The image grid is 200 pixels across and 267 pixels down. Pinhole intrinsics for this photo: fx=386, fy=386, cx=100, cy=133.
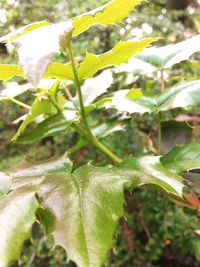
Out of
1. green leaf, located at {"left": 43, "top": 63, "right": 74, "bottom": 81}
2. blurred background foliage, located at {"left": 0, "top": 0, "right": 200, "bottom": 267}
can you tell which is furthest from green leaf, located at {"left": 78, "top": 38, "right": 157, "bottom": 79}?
blurred background foliage, located at {"left": 0, "top": 0, "right": 200, "bottom": 267}

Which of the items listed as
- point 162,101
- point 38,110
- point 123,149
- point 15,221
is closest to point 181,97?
point 162,101

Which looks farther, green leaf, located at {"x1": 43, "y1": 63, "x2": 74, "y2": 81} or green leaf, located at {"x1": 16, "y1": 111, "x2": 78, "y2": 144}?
green leaf, located at {"x1": 16, "y1": 111, "x2": 78, "y2": 144}

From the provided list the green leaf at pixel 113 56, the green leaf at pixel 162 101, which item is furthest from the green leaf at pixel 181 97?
the green leaf at pixel 113 56

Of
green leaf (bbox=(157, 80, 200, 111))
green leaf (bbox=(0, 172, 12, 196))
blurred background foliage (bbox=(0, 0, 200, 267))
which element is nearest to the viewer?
green leaf (bbox=(0, 172, 12, 196))

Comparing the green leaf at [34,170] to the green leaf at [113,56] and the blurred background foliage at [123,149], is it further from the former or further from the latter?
the blurred background foliage at [123,149]

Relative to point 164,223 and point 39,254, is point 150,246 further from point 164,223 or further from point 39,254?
point 39,254

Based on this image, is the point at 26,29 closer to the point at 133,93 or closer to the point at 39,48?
the point at 39,48

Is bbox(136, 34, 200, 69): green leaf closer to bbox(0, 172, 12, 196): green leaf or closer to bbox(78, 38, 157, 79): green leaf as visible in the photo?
bbox(78, 38, 157, 79): green leaf
